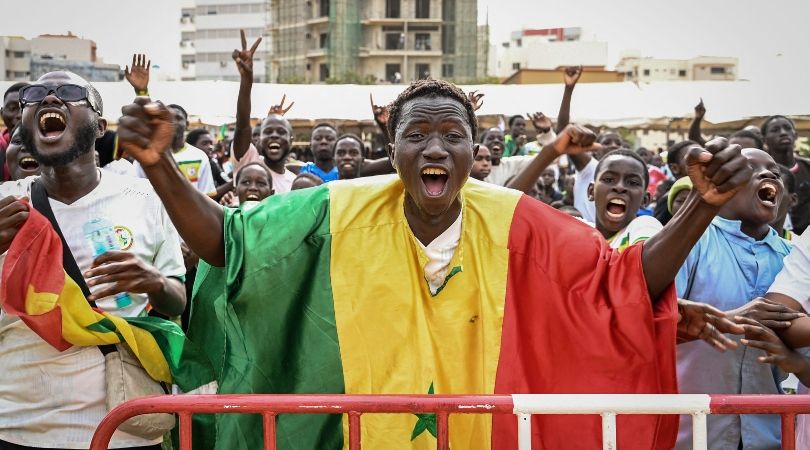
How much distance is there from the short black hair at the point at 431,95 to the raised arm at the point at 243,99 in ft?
12.2

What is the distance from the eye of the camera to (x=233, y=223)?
324 cm

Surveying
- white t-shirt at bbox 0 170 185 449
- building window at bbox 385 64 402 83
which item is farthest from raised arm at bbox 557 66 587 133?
building window at bbox 385 64 402 83

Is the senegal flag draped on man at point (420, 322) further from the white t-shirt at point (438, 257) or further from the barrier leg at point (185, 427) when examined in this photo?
the barrier leg at point (185, 427)

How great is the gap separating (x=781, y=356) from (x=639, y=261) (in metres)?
0.65

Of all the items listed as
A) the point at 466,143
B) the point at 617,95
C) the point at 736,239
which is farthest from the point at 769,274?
the point at 617,95

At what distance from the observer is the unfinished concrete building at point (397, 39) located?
246ft

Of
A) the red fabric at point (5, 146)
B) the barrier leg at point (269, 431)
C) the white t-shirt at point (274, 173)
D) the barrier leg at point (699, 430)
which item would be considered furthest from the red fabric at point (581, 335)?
the white t-shirt at point (274, 173)

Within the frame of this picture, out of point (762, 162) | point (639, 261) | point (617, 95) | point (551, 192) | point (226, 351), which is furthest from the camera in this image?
point (617, 95)

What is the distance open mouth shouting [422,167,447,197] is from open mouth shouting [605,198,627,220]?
1958 mm

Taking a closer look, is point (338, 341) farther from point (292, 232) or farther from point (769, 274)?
point (769, 274)

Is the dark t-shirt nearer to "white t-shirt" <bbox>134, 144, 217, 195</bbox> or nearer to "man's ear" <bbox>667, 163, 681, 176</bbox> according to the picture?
"man's ear" <bbox>667, 163, 681, 176</bbox>

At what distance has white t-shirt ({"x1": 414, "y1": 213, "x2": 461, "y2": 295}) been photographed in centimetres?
334

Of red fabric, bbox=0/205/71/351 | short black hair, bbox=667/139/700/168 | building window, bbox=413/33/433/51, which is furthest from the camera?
building window, bbox=413/33/433/51

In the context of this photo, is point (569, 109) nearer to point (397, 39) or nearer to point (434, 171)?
point (434, 171)
